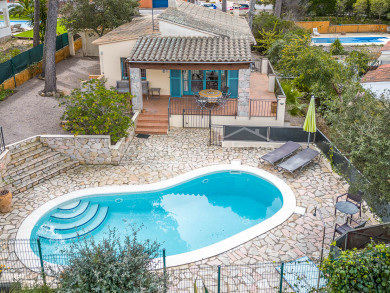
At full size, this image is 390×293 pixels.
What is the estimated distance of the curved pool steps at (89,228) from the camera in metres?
14.0

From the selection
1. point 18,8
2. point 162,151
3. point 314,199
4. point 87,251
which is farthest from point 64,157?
point 18,8

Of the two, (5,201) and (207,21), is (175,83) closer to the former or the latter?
(207,21)

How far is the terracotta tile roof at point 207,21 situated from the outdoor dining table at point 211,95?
3.48 m

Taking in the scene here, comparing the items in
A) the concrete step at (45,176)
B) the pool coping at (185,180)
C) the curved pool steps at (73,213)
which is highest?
the concrete step at (45,176)

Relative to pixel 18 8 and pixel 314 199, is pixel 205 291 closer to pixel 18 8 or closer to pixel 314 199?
pixel 314 199

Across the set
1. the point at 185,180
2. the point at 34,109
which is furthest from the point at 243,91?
the point at 34,109

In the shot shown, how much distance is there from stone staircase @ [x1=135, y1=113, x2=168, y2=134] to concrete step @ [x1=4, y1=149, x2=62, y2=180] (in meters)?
4.80

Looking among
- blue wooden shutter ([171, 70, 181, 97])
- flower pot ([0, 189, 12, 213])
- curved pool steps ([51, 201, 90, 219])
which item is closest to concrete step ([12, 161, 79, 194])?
flower pot ([0, 189, 12, 213])

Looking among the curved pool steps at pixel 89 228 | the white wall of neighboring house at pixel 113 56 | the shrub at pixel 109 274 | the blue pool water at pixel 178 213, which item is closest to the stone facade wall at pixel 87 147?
the blue pool water at pixel 178 213

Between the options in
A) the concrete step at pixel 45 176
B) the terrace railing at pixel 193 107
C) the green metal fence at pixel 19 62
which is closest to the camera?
the concrete step at pixel 45 176

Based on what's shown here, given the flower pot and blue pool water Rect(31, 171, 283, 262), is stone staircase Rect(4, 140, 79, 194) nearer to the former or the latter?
the flower pot

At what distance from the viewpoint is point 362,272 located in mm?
9266

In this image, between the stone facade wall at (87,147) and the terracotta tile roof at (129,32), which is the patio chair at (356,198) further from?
the terracotta tile roof at (129,32)

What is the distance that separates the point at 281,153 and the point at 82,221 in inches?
355
